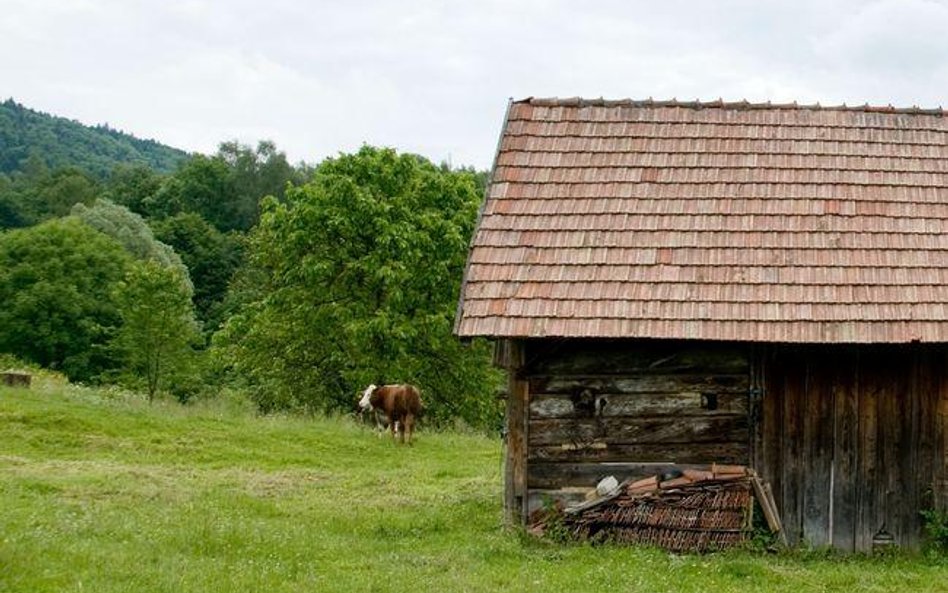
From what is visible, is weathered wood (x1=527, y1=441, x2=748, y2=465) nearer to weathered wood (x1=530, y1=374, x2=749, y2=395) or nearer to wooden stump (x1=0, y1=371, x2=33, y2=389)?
weathered wood (x1=530, y1=374, x2=749, y2=395)

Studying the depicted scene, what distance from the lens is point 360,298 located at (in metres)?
32.8

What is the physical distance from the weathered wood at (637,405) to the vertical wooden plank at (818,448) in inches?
30.2

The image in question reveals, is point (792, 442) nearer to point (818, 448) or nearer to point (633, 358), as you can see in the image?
point (818, 448)

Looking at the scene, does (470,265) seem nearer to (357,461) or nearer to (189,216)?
(357,461)

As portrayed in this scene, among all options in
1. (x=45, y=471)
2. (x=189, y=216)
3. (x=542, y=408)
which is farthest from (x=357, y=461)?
(x=189, y=216)

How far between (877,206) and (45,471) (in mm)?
12200

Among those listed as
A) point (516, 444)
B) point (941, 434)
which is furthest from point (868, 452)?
point (516, 444)

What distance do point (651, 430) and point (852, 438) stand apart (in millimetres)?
2230

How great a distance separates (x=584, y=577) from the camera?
1051 cm

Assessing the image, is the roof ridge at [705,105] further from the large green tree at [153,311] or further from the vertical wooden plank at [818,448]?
the large green tree at [153,311]

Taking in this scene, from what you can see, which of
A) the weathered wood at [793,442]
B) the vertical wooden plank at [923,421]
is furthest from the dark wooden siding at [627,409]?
the vertical wooden plank at [923,421]

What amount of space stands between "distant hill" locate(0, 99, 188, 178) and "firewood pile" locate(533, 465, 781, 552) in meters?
109

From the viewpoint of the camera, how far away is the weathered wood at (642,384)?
1281cm

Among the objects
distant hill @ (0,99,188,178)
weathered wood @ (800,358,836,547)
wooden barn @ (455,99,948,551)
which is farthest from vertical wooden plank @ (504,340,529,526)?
distant hill @ (0,99,188,178)
